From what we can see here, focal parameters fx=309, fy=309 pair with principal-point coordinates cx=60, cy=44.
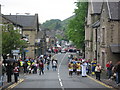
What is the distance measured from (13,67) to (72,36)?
37.9 metres

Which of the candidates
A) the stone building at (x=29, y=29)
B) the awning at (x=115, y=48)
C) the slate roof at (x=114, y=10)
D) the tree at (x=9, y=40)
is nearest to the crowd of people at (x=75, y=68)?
the awning at (x=115, y=48)

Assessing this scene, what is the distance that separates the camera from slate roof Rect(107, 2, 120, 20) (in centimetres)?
3471

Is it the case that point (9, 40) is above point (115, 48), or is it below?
above

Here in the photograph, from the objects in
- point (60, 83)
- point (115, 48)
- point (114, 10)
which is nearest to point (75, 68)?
point (115, 48)

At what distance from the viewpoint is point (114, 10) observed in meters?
35.3

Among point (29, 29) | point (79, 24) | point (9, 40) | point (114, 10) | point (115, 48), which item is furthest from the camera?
point (29, 29)

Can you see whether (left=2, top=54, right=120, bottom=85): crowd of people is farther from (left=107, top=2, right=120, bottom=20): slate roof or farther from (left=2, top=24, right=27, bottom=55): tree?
(left=107, top=2, right=120, bottom=20): slate roof

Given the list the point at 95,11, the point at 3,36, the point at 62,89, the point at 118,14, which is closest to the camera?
the point at 62,89

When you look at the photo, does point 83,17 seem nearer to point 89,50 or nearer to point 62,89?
point 89,50

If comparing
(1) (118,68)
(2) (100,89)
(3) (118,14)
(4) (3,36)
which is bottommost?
(2) (100,89)

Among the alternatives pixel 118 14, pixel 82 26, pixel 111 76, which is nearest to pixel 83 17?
pixel 82 26

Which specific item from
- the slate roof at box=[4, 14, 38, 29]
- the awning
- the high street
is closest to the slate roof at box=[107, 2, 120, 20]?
the awning

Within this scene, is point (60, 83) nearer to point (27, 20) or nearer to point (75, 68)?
point (75, 68)

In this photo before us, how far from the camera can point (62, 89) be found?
62.1 feet
